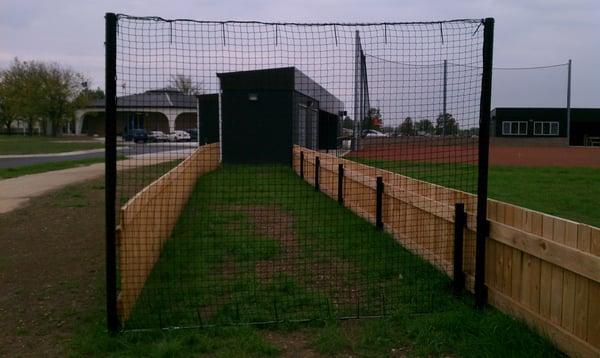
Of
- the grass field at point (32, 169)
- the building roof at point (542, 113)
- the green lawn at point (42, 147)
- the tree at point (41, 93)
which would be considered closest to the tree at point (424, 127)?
the grass field at point (32, 169)

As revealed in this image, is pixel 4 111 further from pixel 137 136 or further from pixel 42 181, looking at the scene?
pixel 137 136

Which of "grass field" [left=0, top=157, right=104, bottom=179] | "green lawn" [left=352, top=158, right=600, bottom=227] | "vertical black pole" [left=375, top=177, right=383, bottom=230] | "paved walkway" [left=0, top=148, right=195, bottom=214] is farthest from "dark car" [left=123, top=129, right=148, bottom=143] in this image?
"grass field" [left=0, top=157, right=104, bottom=179]

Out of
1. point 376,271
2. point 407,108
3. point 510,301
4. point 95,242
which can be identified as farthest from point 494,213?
point 95,242

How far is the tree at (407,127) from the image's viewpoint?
18.9 feet

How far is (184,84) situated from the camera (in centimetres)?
545

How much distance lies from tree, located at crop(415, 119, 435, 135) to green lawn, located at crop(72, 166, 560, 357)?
137 cm

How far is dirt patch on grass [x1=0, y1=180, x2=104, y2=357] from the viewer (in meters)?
4.66

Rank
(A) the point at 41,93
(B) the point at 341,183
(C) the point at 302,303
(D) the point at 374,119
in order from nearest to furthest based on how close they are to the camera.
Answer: (C) the point at 302,303, (D) the point at 374,119, (B) the point at 341,183, (A) the point at 41,93

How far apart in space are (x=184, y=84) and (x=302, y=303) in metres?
2.10

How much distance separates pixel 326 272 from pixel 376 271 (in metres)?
0.50

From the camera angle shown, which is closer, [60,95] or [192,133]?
[192,133]

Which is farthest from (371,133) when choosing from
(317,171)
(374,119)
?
(317,171)

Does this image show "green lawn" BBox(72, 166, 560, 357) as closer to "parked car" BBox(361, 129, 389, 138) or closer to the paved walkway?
"parked car" BBox(361, 129, 389, 138)

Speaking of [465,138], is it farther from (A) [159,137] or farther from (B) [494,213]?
(A) [159,137]
